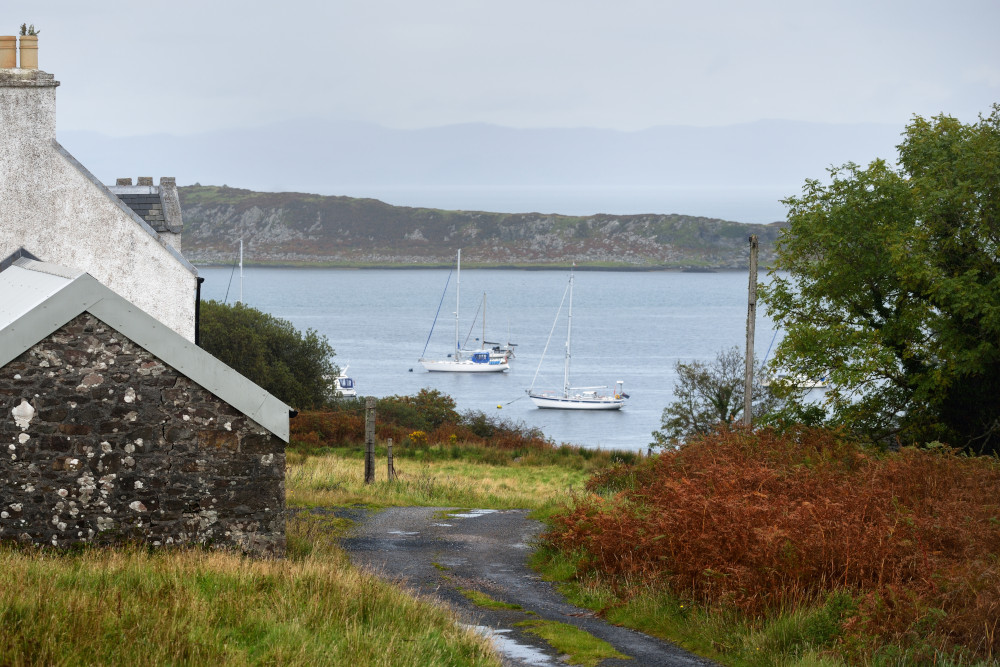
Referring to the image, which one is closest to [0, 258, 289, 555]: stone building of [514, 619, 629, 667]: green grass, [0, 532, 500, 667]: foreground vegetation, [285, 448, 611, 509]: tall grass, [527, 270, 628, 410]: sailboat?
[0, 532, 500, 667]: foreground vegetation

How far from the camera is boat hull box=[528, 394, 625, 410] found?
312 feet

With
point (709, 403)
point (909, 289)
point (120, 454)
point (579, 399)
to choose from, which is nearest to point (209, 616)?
point (120, 454)

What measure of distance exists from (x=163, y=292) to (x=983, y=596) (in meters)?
16.1

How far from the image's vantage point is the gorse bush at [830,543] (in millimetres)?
9570

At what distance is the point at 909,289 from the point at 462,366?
3862 inches

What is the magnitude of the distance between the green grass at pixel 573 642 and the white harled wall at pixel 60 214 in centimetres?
1213

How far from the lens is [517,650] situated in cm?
1002

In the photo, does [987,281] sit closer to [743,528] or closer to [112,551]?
[743,528]

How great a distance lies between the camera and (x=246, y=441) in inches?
454

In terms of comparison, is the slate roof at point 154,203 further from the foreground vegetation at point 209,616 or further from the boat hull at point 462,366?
the boat hull at point 462,366

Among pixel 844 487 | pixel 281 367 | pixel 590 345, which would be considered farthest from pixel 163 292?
pixel 590 345

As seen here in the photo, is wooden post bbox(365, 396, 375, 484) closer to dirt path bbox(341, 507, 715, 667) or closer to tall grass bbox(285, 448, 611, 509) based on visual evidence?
tall grass bbox(285, 448, 611, 509)

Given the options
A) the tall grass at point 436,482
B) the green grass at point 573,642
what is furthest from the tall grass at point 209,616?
the tall grass at point 436,482

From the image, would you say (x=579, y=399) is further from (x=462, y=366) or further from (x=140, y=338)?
(x=140, y=338)
